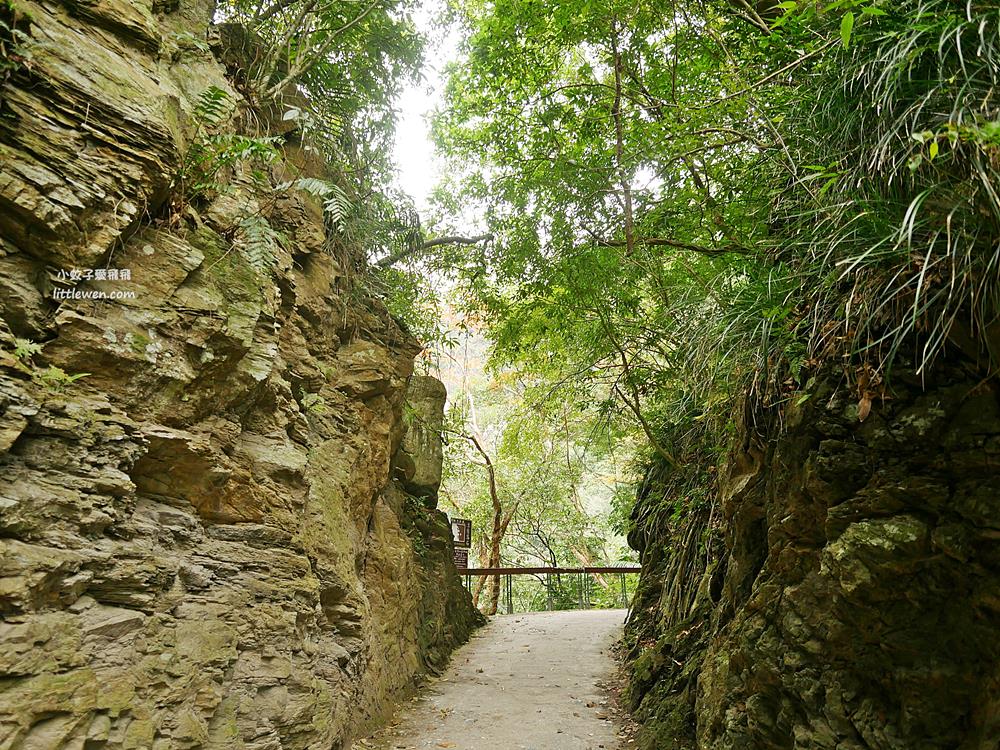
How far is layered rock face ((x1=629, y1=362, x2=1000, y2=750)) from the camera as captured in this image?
2.33 meters

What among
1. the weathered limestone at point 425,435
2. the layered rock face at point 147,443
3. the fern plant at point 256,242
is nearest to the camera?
the layered rock face at point 147,443

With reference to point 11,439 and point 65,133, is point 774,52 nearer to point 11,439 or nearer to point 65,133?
point 65,133

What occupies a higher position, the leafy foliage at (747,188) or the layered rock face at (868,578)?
the leafy foliage at (747,188)

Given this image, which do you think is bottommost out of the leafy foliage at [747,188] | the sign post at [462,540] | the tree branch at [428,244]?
the sign post at [462,540]

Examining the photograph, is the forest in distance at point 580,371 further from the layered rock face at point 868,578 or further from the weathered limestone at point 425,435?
the weathered limestone at point 425,435

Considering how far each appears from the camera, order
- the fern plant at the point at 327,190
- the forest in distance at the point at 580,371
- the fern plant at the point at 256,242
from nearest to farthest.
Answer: the forest in distance at the point at 580,371, the fern plant at the point at 256,242, the fern plant at the point at 327,190

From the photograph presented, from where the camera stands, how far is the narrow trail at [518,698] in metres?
5.76

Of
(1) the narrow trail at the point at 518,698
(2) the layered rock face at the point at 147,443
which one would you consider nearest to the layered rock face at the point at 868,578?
(1) the narrow trail at the point at 518,698

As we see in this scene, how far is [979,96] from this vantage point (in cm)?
224

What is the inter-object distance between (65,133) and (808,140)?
385 centimetres

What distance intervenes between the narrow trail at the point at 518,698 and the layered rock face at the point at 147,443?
2.86 ft

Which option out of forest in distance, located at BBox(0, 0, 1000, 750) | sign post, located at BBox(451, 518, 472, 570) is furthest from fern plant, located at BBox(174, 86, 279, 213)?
sign post, located at BBox(451, 518, 472, 570)

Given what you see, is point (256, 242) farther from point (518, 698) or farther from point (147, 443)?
point (518, 698)

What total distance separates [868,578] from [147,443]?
12.0 ft
